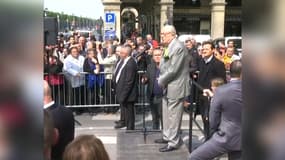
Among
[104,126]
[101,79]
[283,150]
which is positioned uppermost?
[283,150]

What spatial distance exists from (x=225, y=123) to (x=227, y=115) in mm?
93

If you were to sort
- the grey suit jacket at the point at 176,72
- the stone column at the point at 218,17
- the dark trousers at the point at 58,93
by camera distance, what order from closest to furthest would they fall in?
the grey suit jacket at the point at 176,72
the dark trousers at the point at 58,93
the stone column at the point at 218,17

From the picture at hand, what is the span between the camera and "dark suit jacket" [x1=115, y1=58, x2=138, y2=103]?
349 inches

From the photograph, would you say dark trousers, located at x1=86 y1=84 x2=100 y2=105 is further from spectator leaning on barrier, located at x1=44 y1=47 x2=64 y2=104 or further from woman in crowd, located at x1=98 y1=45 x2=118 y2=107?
spectator leaning on barrier, located at x1=44 y1=47 x2=64 y2=104

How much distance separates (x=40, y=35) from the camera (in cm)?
101

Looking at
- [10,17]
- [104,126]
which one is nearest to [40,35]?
[10,17]

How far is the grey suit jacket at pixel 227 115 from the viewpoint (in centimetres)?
428

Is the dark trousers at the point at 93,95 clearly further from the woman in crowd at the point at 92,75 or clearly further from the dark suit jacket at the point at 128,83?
the dark suit jacket at the point at 128,83

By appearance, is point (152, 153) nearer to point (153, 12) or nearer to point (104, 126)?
point (104, 126)

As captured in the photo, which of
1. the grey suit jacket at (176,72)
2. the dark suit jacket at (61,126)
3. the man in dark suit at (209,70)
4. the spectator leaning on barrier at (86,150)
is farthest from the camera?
the man in dark suit at (209,70)

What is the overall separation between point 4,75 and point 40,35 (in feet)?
0.38

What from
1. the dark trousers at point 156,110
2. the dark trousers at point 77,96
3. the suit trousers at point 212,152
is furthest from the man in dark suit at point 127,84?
the suit trousers at point 212,152

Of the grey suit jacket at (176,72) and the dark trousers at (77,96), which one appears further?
the dark trousers at (77,96)

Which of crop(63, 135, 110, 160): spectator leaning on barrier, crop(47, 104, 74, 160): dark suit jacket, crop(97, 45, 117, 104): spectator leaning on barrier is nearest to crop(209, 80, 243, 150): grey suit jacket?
crop(47, 104, 74, 160): dark suit jacket
